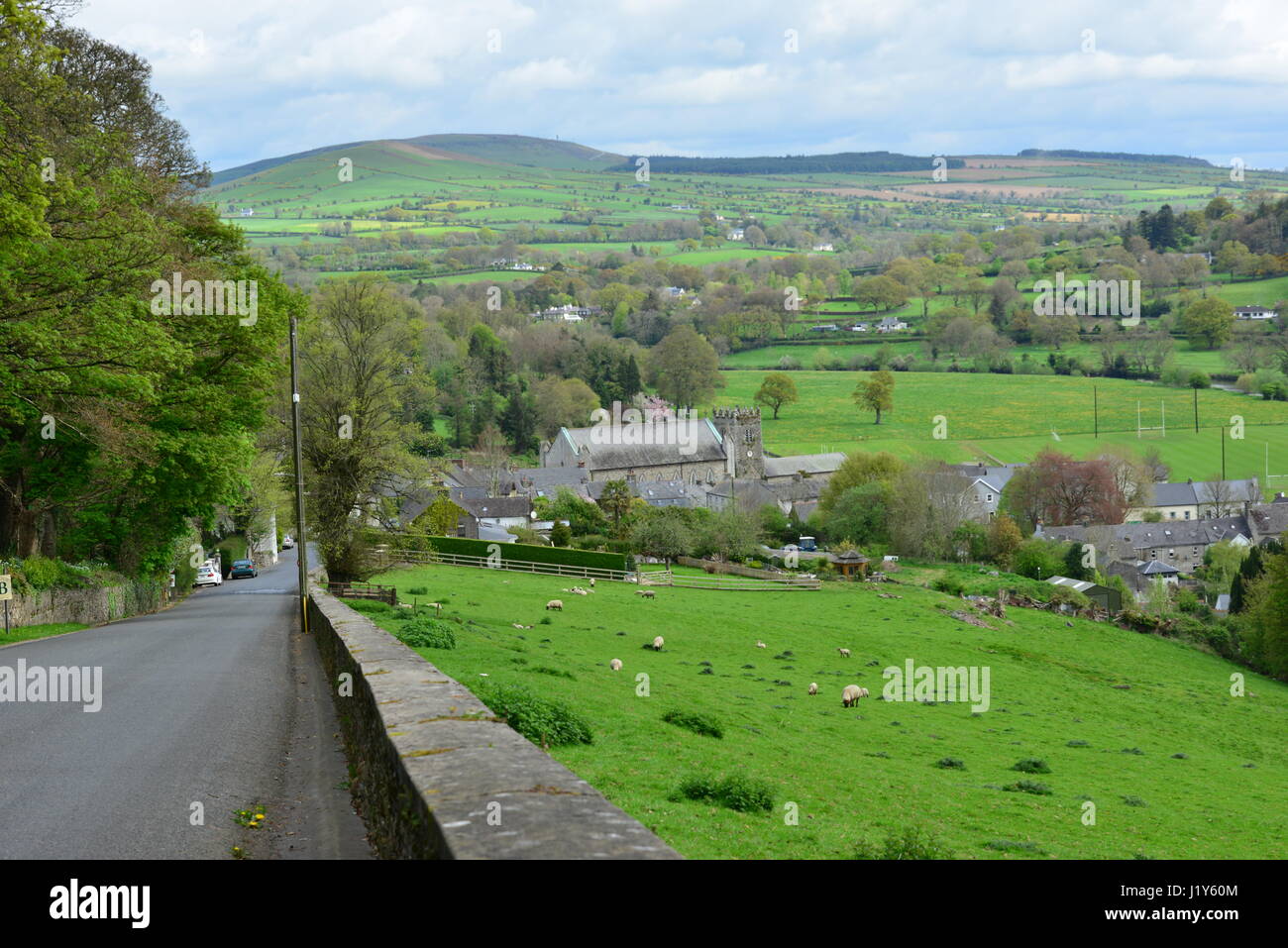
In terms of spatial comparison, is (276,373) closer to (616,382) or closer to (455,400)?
(455,400)

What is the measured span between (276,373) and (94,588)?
964 cm

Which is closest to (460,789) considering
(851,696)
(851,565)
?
(851,696)

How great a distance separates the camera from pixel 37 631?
1081 inches

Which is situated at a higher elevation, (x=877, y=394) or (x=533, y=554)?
(x=877, y=394)

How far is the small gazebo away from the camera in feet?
235

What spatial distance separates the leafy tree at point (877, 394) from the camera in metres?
141

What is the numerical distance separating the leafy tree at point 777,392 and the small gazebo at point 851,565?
75160 mm

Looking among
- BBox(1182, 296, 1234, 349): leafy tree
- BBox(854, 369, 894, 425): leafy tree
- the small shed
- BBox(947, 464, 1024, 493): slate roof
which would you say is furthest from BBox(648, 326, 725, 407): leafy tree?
the small shed

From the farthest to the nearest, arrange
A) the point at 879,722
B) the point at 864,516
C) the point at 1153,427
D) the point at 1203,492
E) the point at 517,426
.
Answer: the point at 517,426
the point at 1153,427
the point at 1203,492
the point at 864,516
the point at 879,722

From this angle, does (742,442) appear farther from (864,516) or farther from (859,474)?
(864,516)

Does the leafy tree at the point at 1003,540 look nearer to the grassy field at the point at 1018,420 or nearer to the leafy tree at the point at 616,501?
the leafy tree at the point at 616,501

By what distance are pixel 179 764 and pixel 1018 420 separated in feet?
444

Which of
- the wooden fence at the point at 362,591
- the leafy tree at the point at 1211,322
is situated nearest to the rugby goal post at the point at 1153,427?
the leafy tree at the point at 1211,322
